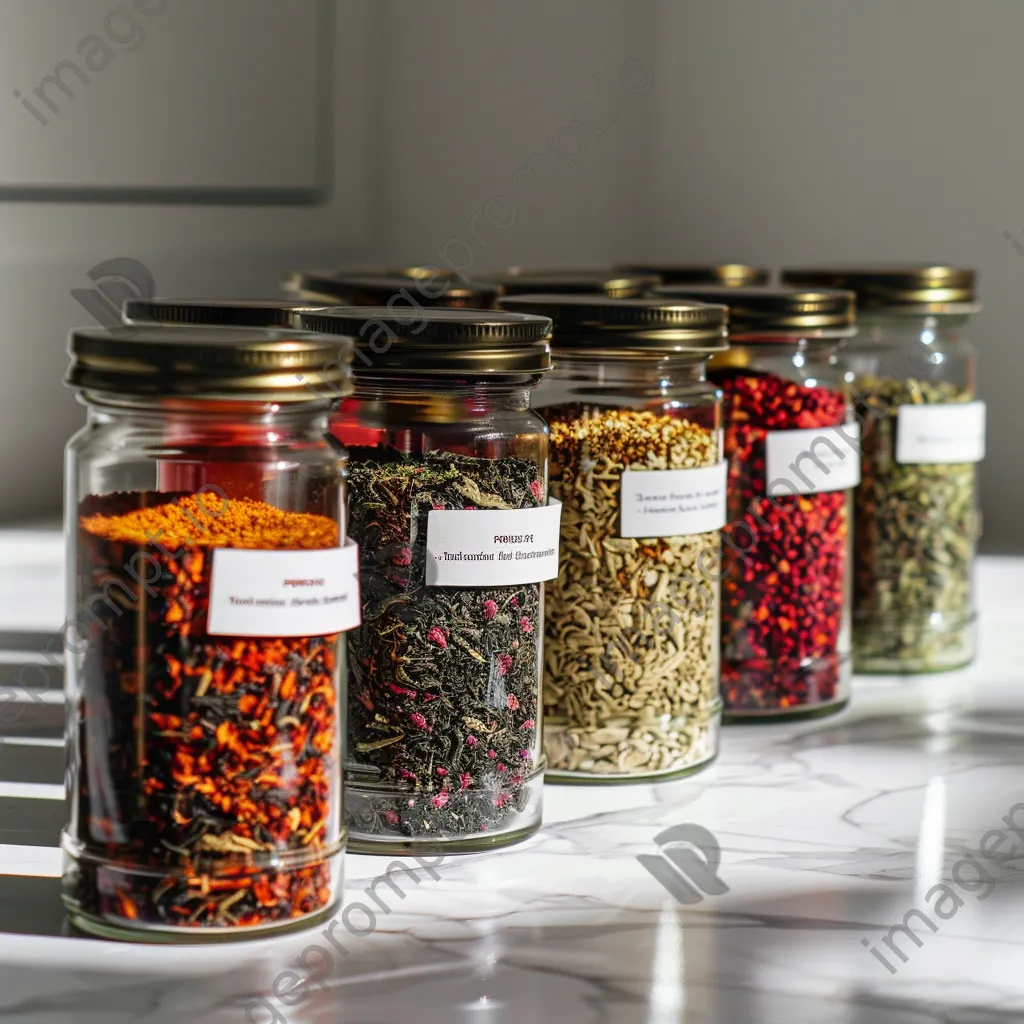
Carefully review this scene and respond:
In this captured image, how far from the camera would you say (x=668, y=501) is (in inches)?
41.5

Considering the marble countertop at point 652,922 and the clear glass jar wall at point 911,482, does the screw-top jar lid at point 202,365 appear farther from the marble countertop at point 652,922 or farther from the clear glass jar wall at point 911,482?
the clear glass jar wall at point 911,482

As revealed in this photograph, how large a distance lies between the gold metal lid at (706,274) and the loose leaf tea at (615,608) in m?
0.48

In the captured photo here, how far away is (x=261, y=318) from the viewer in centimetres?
98

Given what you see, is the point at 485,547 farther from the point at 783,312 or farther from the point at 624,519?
the point at 783,312

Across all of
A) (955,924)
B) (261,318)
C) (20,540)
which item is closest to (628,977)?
(955,924)

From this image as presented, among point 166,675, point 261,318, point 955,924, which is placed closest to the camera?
point 166,675

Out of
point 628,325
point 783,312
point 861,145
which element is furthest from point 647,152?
point 628,325

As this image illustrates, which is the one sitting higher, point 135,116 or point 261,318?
point 135,116

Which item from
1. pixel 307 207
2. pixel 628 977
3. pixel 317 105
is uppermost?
pixel 317 105

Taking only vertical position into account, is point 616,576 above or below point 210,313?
below

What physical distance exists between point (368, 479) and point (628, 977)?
0.30m

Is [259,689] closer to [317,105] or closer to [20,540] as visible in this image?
[20,540]

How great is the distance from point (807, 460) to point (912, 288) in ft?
0.81

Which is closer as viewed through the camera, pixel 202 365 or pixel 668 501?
pixel 202 365
